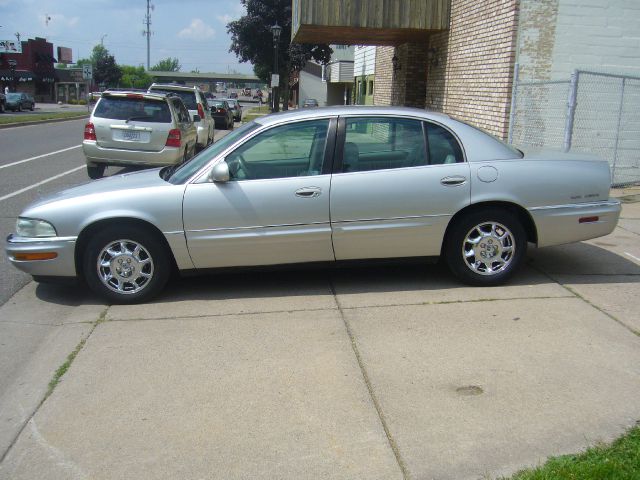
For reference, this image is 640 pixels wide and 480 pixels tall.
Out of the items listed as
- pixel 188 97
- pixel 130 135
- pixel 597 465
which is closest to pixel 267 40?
pixel 188 97

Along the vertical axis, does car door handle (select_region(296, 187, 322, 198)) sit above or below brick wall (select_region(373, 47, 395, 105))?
below

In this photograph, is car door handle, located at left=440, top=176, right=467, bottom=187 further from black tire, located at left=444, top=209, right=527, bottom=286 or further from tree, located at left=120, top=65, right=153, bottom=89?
tree, located at left=120, top=65, right=153, bottom=89

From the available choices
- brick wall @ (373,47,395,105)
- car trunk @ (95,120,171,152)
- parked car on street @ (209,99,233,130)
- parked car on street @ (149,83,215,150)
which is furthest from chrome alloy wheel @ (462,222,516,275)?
parked car on street @ (209,99,233,130)

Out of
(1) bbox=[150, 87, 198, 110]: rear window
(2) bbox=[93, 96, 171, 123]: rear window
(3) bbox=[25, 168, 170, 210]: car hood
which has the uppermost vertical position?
(1) bbox=[150, 87, 198, 110]: rear window

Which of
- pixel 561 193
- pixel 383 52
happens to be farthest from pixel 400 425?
pixel 383 52

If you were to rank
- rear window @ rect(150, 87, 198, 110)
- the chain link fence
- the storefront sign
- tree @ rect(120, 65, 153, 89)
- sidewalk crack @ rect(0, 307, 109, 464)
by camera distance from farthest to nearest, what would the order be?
tree @ rect(120, 65, 153, 89), the storefront sign, rear window @ rect(150, 87, 198, 110), the chain link fence, sidewalk crack @ rect(0, 307, 109, 464)

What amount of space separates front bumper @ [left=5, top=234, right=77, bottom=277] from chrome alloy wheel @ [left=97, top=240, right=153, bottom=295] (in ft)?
0.82

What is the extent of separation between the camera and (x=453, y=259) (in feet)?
18.5

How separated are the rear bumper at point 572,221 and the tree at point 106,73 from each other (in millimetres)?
96182

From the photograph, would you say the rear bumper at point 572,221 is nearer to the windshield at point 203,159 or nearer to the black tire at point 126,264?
the windshield at point 203,159

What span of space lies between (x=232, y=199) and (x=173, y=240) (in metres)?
0.60

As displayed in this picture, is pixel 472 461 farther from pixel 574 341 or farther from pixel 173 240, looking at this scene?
pixel 173 240

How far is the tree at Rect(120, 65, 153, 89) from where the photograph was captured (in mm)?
101562

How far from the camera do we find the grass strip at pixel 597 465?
2.90 meters
